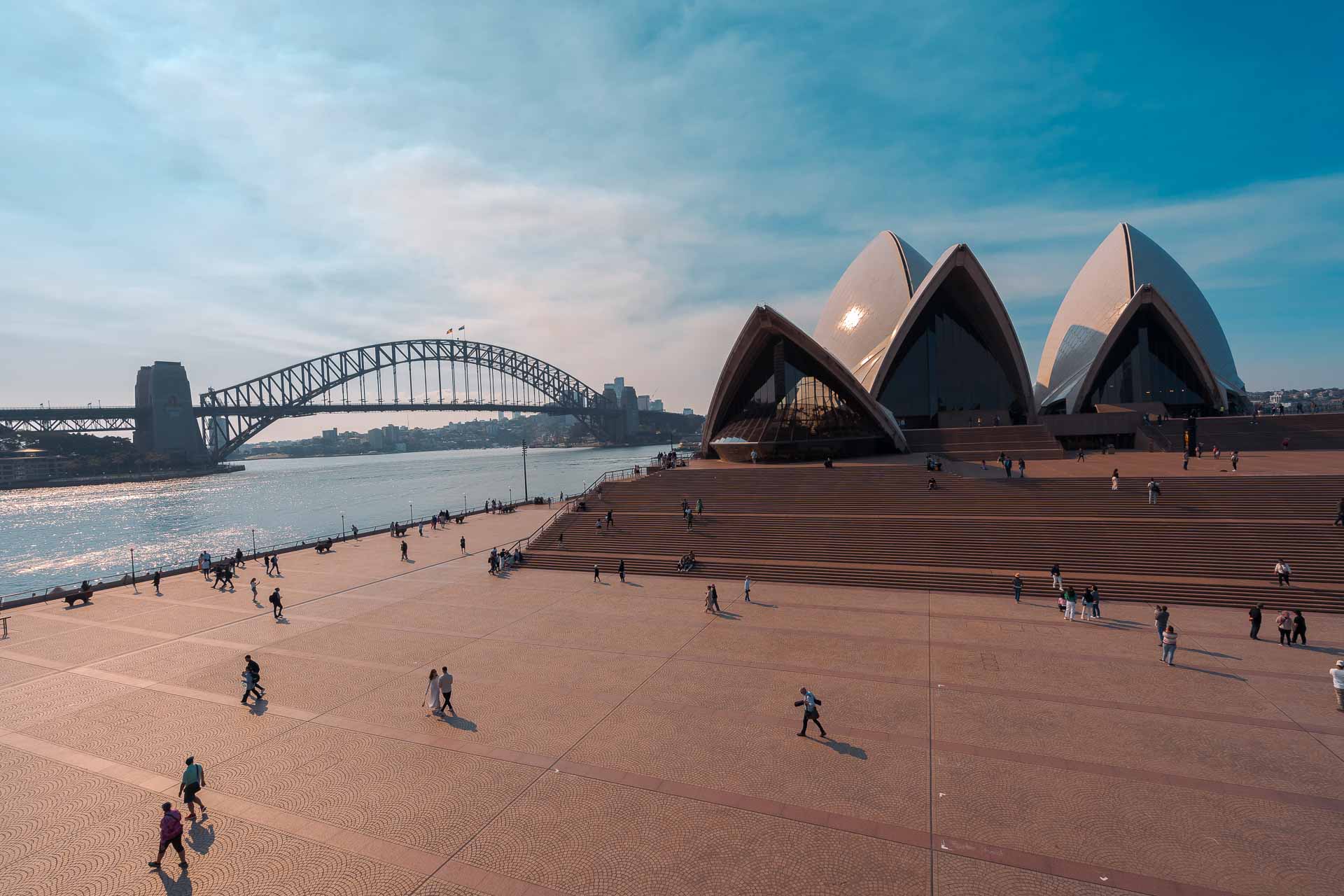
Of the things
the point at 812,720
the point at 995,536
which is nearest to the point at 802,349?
the point at 995,536

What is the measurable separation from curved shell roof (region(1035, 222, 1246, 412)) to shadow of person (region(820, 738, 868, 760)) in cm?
3905

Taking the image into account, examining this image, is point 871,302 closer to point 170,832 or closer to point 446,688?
point 446,688

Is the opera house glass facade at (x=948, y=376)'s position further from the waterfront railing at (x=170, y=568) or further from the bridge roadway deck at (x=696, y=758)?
the bridge roadway deck at (x=696, y=758)

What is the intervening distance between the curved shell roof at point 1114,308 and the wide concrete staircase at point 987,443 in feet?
40.8

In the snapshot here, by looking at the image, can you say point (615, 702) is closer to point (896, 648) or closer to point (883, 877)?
point (883, 877)

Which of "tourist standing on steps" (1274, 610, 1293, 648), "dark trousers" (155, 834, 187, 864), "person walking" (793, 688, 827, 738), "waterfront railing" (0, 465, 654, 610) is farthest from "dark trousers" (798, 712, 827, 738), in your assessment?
"waterfront railing" (0, 465, 654, 610)

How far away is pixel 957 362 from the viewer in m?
37.6

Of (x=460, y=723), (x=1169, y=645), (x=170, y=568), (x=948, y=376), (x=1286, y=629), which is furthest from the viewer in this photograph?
(x=948, y=376)

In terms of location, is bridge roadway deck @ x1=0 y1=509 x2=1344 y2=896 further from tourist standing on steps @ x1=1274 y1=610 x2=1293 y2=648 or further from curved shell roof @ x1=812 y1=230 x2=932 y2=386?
curved shell roof @ x1=812 y1=230 x2=932 y2=386

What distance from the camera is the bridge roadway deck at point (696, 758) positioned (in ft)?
18.6

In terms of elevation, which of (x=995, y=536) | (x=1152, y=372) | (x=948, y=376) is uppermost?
(x=948, y=376)

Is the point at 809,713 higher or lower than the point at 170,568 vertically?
higher

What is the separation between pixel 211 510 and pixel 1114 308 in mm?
75513

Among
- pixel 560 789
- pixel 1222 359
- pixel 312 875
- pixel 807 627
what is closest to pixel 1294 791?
pixel 807 627
